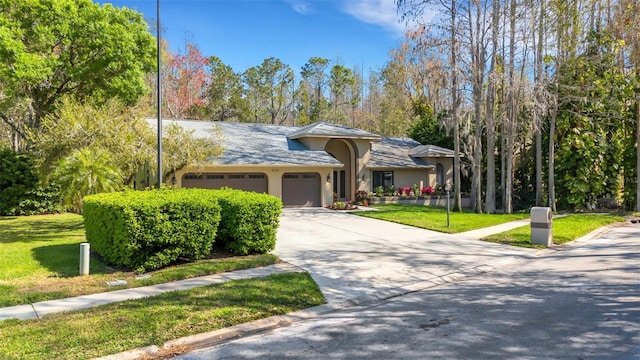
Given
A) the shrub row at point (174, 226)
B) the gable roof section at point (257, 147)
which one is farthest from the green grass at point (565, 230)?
the gable roof section at point (257, 147)

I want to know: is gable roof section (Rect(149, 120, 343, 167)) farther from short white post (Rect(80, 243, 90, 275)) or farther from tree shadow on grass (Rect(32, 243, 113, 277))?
short white post (Rect(80, 243, 90, 275))

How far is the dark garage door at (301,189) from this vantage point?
75.6 feet

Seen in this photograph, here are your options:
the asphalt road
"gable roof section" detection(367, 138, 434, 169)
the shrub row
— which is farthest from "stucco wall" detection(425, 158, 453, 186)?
the asphalt road

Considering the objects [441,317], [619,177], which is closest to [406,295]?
[441,317]

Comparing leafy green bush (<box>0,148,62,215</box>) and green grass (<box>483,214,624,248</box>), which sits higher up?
leafy green bush (<box>0,148,62,215</box>)

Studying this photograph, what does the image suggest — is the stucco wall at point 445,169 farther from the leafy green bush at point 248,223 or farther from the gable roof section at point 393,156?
the leafy green bush at point 248,223

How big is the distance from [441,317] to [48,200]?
2111 cm

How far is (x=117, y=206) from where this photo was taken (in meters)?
8.62

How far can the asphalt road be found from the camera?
4.97 m

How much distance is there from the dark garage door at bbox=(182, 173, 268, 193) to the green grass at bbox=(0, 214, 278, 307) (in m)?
7.36

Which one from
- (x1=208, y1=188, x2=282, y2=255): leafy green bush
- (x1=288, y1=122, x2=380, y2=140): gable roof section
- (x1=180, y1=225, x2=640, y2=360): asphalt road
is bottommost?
(x1=180, y1=225, x2=640, y2=360): asphalt road

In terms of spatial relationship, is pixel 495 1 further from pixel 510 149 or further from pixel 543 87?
pixel 510 149

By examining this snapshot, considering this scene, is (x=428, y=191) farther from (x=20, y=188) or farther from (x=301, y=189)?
(x=20, y=188)

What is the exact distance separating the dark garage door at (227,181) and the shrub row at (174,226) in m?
9.54
